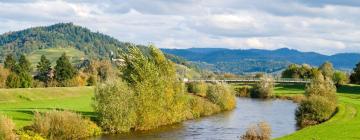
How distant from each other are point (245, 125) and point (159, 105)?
49.8 feet

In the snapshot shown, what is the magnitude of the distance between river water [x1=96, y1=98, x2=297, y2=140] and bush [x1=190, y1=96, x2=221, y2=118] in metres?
1.97

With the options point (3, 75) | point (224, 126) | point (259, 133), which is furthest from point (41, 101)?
point (259, 133)

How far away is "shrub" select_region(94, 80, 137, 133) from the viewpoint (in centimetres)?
7169

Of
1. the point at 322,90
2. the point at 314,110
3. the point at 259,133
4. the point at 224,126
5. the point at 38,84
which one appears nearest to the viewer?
the point at 259,133

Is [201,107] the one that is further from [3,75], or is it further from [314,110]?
[3,75]

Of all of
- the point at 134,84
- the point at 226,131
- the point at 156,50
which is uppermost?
the point at 156,50

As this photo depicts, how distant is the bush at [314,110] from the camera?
287 ft

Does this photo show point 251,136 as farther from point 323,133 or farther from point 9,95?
point 9,95

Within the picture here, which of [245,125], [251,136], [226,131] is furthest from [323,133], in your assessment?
[245,125]

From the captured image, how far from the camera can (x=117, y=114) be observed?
2837 inches

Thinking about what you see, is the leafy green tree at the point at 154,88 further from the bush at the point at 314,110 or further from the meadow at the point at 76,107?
the bush at the point at 314,110

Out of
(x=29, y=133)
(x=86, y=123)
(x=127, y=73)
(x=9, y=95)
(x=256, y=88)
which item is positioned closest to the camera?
(x=29, y=133)

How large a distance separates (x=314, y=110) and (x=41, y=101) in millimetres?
54084

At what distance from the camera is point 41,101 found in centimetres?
10769
